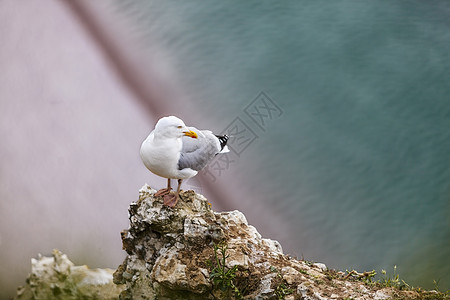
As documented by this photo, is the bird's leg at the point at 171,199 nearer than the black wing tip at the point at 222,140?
Yes

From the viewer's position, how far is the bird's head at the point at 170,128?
1.34 meters

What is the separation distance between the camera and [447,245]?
1689mm

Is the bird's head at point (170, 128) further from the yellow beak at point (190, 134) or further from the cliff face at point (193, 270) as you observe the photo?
the cliff face at point (193, 270)

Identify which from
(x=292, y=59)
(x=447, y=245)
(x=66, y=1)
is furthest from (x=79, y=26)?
(x=447, y=245)

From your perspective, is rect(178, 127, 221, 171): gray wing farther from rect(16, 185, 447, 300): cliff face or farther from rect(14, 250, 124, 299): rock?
rect(14, 250, 124, 299): rock

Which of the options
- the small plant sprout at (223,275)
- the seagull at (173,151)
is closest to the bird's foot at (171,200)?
the seagull at (173,151)

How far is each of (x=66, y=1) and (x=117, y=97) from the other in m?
0.43

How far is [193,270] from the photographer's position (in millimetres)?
1345

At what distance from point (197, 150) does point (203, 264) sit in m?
0.33

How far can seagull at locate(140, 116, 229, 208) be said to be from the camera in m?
1.35

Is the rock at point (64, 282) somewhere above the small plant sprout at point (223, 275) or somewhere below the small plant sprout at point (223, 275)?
below

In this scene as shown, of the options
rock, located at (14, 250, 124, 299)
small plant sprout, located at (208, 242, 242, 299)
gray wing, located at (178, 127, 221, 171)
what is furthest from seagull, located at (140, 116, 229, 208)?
rock, located at (14, 250, 124, 299)

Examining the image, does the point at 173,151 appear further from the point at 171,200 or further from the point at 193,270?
the point at 193,270

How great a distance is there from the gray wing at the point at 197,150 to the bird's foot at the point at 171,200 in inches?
3.4
